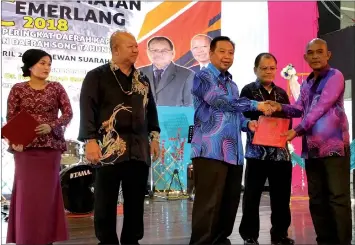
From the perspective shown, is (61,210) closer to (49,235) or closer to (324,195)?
(49,235)

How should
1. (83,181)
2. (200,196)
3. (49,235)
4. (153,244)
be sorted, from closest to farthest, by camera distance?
(200,196), (49,235), (153,244), (83,181)

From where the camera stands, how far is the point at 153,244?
276cm

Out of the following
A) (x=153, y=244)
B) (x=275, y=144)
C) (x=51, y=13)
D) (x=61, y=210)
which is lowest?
(x=153, y=244)

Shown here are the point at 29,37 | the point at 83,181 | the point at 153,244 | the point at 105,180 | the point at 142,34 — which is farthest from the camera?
the point at 142,34

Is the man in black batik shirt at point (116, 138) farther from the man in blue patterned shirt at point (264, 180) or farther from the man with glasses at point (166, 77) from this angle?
the man with glasses at point (166, 77)

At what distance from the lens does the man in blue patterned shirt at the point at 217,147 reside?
2.36 metres

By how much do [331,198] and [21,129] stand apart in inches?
70.9

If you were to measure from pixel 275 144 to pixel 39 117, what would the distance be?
4.64 feet

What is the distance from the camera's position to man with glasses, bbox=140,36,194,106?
6340mm

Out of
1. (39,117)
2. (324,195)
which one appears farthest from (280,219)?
(39,117)

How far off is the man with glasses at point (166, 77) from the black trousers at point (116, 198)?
13.4 ft

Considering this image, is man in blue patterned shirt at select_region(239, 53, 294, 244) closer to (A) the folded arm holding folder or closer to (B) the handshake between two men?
(B) the handshake between two men

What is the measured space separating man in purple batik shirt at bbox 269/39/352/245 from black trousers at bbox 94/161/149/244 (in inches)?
→ 35.3

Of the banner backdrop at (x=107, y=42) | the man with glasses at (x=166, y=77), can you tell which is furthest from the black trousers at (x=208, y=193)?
the man with glasses at (x=166, y=77)
